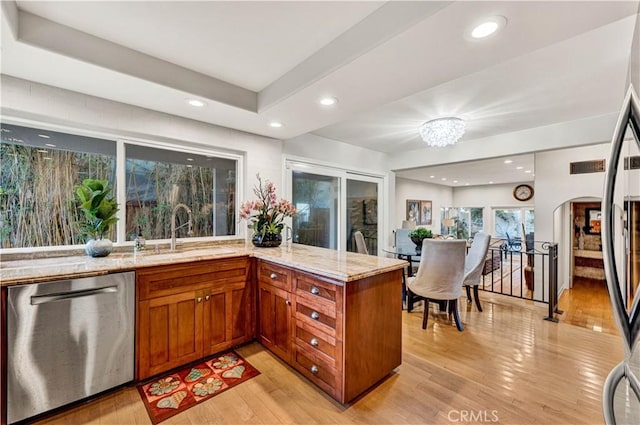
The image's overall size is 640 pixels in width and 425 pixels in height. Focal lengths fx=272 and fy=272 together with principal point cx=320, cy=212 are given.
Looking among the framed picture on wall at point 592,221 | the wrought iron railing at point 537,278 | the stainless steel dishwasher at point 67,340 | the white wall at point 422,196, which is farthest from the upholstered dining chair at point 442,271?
the framed picture on wall at point 592,221

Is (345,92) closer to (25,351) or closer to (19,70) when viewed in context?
(19,70)

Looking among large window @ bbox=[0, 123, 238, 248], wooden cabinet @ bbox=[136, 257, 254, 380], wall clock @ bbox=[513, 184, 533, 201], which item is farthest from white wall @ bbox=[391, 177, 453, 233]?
wooden cabinet @ bbox=[136, 257, 254, 380]

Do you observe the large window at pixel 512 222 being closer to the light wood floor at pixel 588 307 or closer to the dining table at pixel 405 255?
the light wood floor at pixel 588 307

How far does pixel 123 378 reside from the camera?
78.5 inches

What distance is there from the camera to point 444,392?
6.59 ft

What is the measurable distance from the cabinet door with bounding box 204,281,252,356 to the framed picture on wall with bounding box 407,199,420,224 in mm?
6969

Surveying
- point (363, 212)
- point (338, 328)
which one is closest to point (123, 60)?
point (338, 328)

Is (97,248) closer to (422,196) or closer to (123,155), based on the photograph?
(123,155)

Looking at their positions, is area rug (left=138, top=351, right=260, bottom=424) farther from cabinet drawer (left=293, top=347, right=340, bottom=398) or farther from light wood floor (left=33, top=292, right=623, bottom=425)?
cabinet drawer (left=293, top=347, right=340, bottom=398)

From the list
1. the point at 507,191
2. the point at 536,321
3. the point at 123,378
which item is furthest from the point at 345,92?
the point at 507,191

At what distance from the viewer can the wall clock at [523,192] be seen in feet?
28.8

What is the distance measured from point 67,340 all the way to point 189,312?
29.2 inches

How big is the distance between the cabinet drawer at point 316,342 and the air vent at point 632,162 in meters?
1.72

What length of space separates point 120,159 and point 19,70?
2.80ft
